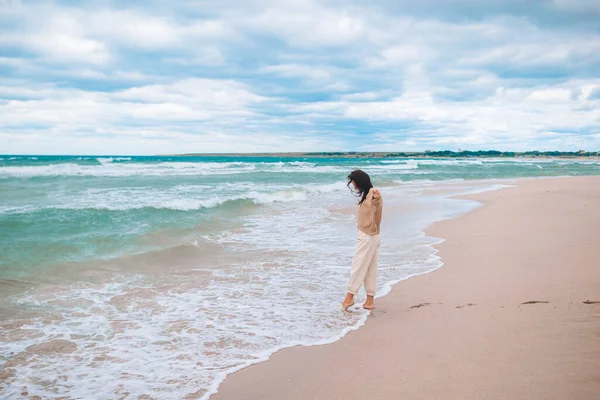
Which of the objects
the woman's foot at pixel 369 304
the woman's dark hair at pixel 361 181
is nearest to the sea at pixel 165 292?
the woman's foot at pixel 369 304

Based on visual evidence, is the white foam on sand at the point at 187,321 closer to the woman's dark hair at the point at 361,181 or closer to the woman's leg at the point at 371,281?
the woman's leg at the point at 371,281

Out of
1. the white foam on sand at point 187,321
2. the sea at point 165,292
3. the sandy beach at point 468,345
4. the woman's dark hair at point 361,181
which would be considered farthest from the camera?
the woman's dark hair at point 361,181

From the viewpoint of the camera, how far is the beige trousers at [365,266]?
17.9 feet

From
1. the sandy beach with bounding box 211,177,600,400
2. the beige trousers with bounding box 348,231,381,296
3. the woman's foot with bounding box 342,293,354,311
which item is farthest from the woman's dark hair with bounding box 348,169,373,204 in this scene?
the sandy beach with bounding box 211,177,600,400

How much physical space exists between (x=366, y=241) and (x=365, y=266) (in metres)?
0.32

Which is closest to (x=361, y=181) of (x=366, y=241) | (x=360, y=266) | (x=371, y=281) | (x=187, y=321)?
(x=366, y=241)

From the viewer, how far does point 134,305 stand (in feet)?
19.8

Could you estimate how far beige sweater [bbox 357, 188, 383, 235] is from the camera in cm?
542

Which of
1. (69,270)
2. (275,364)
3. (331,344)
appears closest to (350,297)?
(331,344)

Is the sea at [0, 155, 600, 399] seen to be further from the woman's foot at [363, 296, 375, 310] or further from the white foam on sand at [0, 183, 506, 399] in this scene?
the woman's foot at [363, 296, 375, 310]

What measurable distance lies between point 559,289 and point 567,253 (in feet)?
8.01

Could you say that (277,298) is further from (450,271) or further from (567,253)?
(567,253)

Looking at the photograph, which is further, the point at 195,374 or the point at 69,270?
the point at 69,270

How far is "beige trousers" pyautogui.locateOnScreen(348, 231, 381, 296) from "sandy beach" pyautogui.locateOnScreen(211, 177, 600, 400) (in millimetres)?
370
